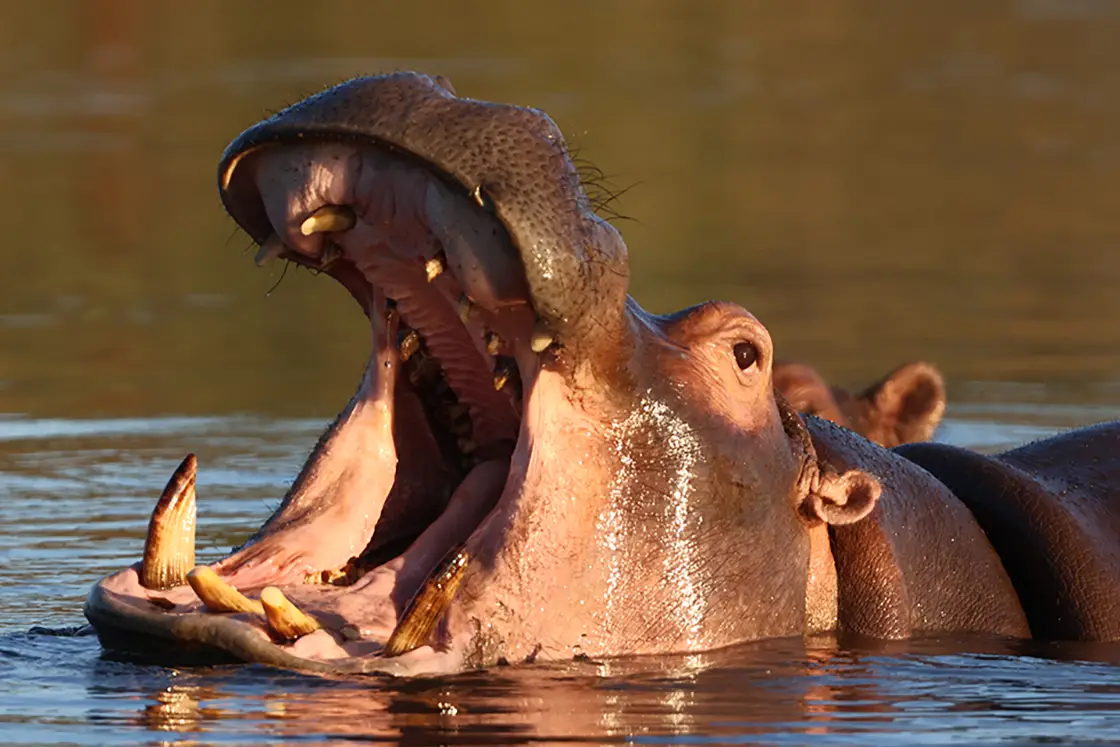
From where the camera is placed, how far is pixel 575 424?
5.14m

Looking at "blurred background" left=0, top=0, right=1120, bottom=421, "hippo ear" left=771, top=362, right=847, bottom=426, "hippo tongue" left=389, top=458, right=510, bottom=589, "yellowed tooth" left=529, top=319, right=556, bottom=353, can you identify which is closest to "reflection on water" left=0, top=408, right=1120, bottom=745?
"hippo tongue" left=389, top=458, right=510, bottom=589

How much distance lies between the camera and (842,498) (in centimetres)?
559

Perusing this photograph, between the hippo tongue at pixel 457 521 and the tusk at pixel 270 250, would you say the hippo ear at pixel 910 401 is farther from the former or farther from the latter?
the tusk at pixel 270 250

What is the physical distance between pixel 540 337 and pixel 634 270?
30.7 feet

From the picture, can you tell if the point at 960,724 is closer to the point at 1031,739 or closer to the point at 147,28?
the point at 1031,739

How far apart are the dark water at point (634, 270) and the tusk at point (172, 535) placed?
0.24m

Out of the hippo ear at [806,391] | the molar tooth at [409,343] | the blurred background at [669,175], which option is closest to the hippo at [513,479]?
the molar tooth at [409,343]

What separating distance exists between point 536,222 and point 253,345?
7529mm

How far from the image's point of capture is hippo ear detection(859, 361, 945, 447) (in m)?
9.04

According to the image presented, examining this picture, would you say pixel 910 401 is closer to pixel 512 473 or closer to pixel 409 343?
pixel 409 343

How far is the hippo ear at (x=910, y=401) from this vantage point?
356 inches

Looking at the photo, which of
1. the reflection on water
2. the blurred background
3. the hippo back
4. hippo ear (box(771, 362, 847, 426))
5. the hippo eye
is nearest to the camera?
the reflection on water

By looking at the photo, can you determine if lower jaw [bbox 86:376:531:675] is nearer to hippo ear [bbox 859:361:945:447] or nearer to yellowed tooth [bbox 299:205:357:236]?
yellowed tooth [bbox 299:205:357:236]

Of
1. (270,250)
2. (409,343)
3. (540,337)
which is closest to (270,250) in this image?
(270,250)
